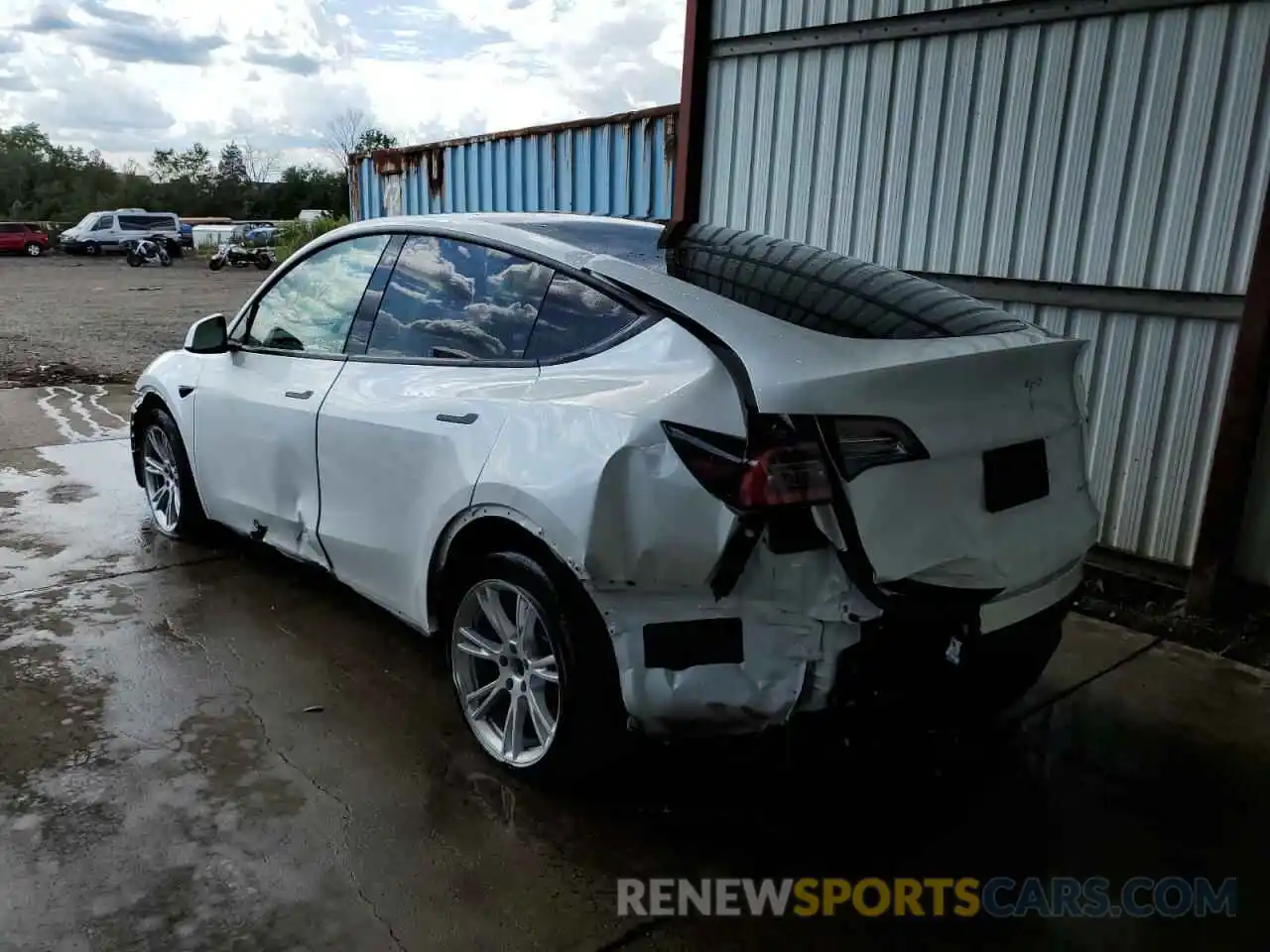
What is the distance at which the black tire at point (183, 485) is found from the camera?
470cm

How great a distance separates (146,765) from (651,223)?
2.46 meters

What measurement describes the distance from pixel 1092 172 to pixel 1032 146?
0.34 metres

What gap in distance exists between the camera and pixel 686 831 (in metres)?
2.76

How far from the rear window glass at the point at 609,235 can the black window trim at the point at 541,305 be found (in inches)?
4.8

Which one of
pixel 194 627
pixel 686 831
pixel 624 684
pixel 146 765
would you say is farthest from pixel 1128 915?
pixel 194 627

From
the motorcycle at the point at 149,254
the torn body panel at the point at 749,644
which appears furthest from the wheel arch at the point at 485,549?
the motorcycle at the point at 149,254

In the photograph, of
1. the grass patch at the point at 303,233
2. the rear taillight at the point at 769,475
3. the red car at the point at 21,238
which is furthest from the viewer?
the red car at the point at 21,238

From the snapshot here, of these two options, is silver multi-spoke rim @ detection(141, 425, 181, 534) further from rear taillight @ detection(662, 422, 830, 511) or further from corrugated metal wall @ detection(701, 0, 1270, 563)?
corrugated metal wall @ detection(701, 0, 1270, 563)

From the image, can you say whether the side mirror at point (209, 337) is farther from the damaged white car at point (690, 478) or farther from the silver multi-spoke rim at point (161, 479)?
the damaged white car at point (690, 478)

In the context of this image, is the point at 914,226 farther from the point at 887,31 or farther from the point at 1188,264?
the point at 1188,264

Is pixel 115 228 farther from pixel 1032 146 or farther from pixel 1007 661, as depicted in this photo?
pixel 1007 661

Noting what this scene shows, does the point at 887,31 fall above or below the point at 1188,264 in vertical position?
above

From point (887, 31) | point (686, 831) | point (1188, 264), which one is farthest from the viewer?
point (887, 31)

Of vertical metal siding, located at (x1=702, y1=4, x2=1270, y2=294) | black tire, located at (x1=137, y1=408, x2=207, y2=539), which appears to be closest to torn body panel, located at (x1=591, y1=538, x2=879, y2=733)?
black tire, located at (x1=137, y1=408, x2=207, y2=539)
